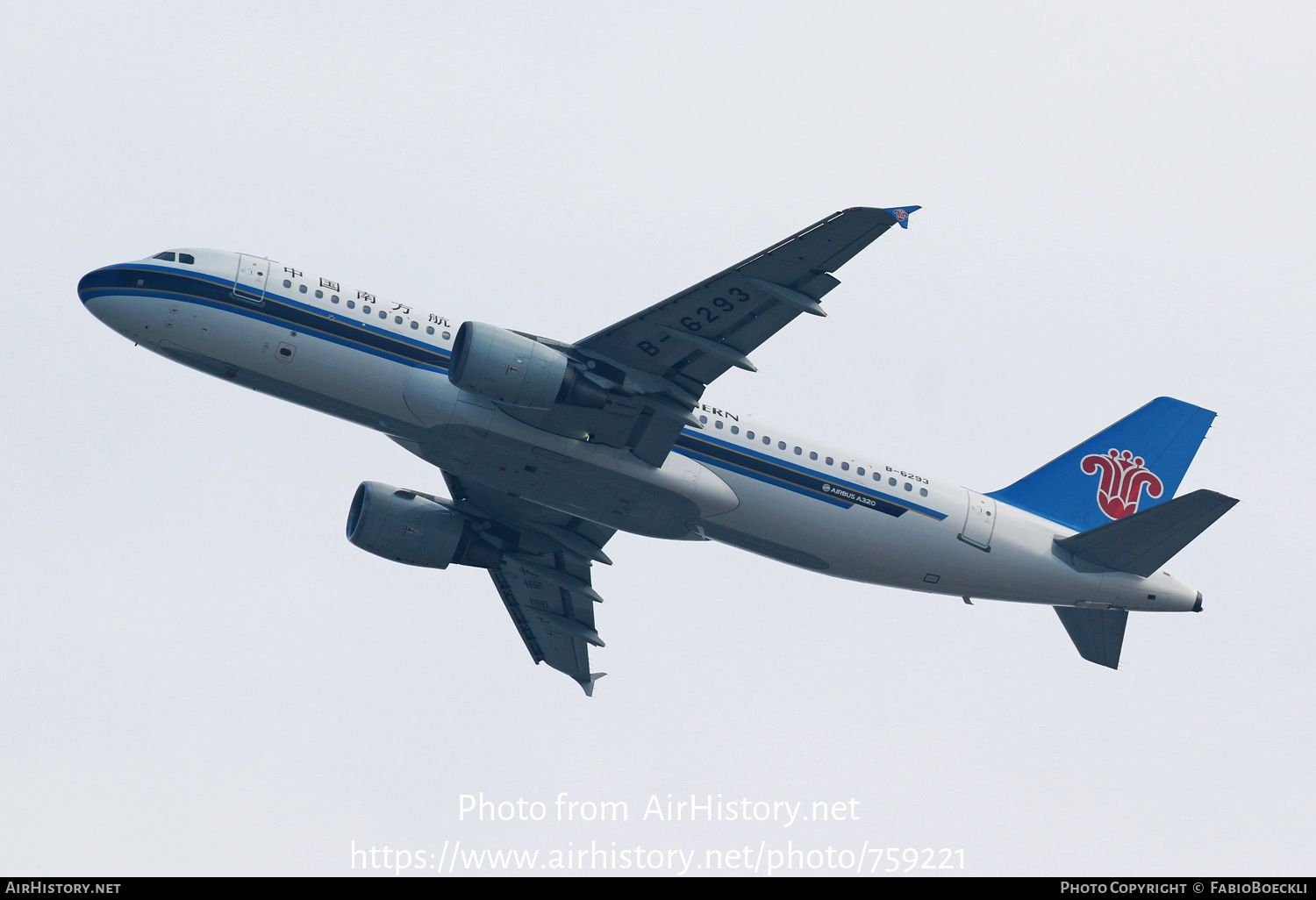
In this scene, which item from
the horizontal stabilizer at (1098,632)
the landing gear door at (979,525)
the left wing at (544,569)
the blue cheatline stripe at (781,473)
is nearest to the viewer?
the blue cheatline stripe at (781,473)

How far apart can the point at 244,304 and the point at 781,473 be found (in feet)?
51.9

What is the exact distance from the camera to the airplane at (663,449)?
3425cm

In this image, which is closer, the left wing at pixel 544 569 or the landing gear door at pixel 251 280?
the landing gear door at pixel 251 280

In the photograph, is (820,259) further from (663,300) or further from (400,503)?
(400,503)

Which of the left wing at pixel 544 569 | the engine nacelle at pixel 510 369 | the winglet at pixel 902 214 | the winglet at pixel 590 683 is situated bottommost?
the winglet at pixel 590 683

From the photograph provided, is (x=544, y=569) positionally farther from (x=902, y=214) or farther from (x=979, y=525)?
(x=902, y=214)

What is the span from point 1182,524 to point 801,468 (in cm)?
1150

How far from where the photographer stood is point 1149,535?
3947cm

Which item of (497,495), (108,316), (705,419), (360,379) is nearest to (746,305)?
(705,419)

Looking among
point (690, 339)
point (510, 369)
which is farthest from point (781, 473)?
point (510, 369)

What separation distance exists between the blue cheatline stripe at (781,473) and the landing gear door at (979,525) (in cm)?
223

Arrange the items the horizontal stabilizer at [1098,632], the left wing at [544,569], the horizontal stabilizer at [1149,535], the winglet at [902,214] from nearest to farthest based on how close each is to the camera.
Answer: the winglet at [902,214]
the horizontal stabilizer at [1149,535]
the horizontal stabilizer at [1098,632]
the left wing at [544,569]

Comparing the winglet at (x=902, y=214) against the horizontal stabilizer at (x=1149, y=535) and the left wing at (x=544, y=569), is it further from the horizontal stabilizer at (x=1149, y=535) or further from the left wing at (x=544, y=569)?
the left wing at (x=544, y=569)

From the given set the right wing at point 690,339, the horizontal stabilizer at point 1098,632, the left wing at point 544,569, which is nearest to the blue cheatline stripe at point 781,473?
the right wing at point 690,339
